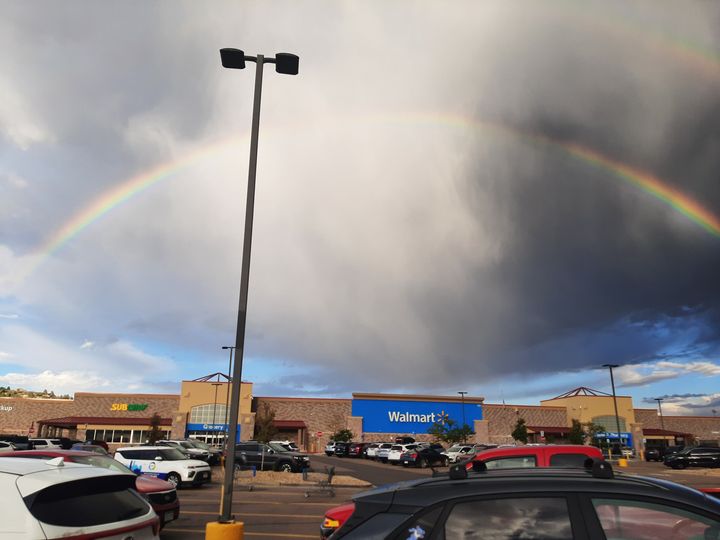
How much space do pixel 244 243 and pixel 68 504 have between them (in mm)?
5046

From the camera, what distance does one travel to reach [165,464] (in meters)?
20.2

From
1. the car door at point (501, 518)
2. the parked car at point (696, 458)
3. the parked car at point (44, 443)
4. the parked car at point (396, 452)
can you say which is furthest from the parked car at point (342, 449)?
the car door at point (501, 518)

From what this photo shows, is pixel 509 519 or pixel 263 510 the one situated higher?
pixel 509 519

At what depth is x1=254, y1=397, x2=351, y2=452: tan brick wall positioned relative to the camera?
75.8m

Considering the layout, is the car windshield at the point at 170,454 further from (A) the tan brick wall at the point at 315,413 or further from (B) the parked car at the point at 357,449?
(A) the tan brick wall at the point at 315,413

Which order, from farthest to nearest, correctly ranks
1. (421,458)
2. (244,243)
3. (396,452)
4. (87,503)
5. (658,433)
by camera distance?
(658,433), (396,452), (421,458), (244,243), (87,503)

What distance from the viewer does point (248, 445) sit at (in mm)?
30875

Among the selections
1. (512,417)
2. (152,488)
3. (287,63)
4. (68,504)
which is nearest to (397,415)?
(512,417)

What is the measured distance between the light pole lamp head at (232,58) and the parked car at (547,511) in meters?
8.87

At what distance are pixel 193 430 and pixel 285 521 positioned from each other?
6491 centimetres

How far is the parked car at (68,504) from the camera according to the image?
4.51m

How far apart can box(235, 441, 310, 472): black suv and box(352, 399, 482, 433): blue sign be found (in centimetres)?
4709

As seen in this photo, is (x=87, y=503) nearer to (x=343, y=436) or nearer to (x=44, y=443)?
(x=44, y=443)

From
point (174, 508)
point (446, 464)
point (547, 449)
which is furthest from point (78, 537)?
point (446, 464)
